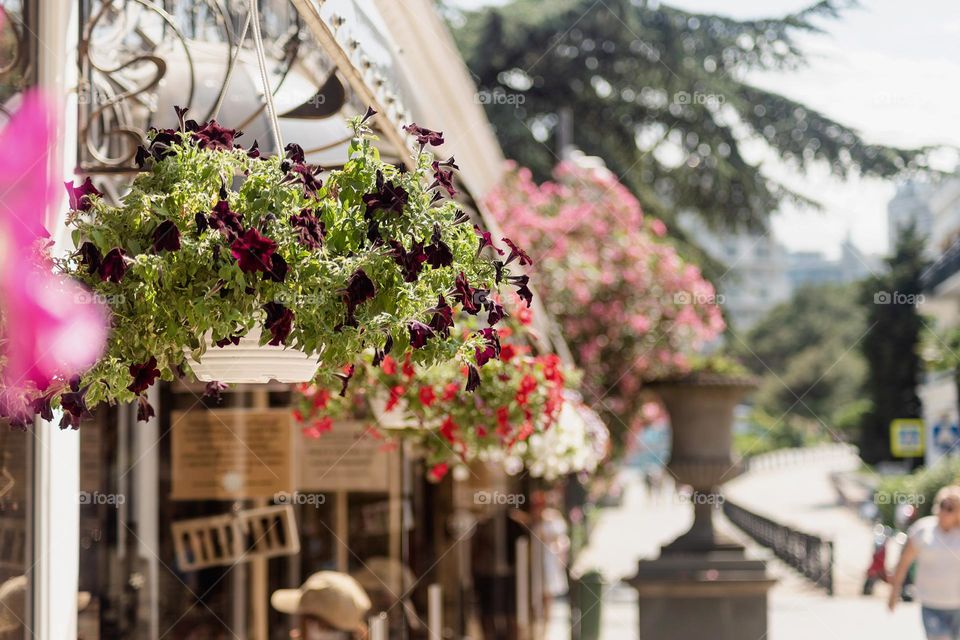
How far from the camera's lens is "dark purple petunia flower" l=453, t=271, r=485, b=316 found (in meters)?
2.21

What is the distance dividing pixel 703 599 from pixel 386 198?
667 centimetres

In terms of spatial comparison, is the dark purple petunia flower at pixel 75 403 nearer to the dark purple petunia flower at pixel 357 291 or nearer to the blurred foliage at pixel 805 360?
the dark purple petunia flower at pixel 357 291

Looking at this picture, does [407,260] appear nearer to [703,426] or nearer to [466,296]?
[466,296]

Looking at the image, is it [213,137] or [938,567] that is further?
[938,567]

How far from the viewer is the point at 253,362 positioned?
2.32m

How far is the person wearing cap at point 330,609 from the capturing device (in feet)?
16.2

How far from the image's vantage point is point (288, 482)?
5527mm

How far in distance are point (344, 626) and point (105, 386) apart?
3.09 meters

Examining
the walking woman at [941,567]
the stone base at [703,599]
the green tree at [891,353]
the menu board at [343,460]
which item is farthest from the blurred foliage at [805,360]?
the menu board at [343,460]

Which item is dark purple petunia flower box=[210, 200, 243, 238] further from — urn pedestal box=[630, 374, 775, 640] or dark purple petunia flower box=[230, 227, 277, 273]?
urn pedestal box=[630, 374, 775, 640]

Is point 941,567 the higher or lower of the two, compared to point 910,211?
lower

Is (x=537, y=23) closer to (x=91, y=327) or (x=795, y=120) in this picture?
(x=795, y=120)

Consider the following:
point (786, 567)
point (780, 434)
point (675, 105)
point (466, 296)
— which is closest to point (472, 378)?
point (466, 296)

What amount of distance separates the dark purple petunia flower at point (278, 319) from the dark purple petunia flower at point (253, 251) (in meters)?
0.07
